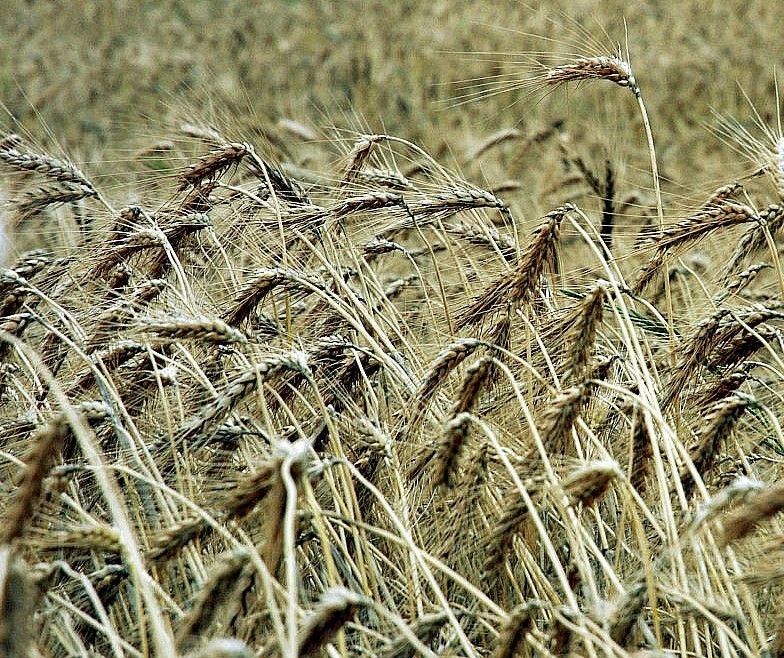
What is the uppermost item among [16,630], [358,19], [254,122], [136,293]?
[358,19]

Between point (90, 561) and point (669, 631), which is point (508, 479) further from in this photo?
point (90, 561)

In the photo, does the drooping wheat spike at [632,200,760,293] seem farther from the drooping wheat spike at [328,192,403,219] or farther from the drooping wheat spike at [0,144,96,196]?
the drooping wheat spike at [0,144,96,196]

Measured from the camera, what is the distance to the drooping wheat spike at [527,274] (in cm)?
180

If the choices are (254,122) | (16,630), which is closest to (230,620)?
(16,630)

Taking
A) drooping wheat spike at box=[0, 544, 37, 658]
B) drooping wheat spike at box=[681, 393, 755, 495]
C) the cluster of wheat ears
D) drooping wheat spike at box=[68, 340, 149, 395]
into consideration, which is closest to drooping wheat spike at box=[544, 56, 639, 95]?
the cluster of wheat ears

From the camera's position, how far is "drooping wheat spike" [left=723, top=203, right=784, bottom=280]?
190cm

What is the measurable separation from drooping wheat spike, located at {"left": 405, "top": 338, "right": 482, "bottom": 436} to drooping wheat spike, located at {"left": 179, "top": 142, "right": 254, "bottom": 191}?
0.86m

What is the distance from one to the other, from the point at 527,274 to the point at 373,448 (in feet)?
1.57

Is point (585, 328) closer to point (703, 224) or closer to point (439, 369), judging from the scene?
point (439, 369)

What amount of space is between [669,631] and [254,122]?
5.66 ft

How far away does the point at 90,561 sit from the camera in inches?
84.6

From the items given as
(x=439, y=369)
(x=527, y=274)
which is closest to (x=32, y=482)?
(x=439, y=369)

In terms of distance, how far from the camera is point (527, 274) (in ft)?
5.89

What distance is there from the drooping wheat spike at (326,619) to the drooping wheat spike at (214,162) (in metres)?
1.33
